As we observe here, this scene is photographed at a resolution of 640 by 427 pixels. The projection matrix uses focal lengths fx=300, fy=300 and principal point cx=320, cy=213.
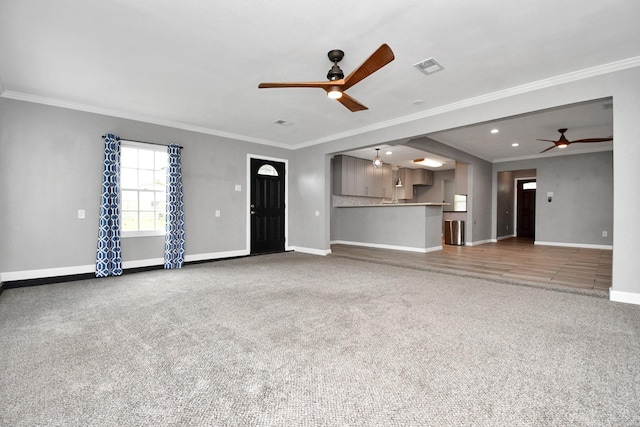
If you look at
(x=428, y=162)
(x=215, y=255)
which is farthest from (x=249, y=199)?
(x=428, y=162)

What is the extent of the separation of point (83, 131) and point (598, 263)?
9070 millimetres

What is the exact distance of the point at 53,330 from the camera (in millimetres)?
2551

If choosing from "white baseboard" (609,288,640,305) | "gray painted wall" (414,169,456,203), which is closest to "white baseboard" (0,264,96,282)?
"white baseboard" (609,288,640,305)

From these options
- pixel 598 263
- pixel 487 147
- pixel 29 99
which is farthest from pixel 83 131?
pixel 598 263

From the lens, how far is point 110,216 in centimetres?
463

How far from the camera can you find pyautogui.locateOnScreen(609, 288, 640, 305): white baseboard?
3.23 meters

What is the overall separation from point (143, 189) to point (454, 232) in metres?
7.75

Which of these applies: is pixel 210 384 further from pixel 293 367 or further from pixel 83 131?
pixel 83 131

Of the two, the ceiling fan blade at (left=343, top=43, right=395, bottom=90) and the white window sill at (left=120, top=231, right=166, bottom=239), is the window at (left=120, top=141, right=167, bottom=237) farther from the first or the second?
the ceiling fan blade at (left=343, top=43, right=395, bottom=90)

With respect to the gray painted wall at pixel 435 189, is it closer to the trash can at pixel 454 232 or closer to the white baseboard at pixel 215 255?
the trash can at pixel 454 232

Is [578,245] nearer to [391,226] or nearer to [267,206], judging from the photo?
[391,226]

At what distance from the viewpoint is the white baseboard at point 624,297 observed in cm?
323

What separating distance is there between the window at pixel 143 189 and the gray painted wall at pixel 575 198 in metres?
9.61

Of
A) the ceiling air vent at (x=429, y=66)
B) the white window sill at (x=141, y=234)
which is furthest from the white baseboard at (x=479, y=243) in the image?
the white window sill at (x=141, y=234)
